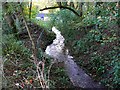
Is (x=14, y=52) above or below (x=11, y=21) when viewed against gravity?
below

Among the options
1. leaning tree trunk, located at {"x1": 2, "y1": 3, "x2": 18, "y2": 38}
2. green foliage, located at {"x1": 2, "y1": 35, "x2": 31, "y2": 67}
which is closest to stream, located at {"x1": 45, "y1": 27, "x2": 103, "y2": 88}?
green foliage, located at {"x1": 2, "y1": 35, "x2": 31, "y2": 67}

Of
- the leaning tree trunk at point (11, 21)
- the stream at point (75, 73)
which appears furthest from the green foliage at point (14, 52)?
the leaning tree trunk at point (11, 21)

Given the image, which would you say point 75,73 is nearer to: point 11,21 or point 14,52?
point 14,52

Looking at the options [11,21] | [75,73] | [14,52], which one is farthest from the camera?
[11,21]

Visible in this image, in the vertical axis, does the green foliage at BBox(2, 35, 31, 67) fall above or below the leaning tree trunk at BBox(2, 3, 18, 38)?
below

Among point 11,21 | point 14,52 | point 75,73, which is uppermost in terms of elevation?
point 11,21

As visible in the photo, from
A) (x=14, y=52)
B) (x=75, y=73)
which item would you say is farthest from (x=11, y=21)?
(x=75, y=73)

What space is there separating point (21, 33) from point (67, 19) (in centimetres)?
162

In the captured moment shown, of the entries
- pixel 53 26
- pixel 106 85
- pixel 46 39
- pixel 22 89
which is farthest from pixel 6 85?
pixel 53 26

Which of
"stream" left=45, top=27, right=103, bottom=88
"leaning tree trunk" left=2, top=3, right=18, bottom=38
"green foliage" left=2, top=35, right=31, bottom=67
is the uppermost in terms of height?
"leaning tree trunk" left=2, top=3, right=18, bottom=38

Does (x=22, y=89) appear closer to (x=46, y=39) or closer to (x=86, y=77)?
(x=86, y=77)

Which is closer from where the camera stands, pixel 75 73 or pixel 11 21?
pixel 75 73

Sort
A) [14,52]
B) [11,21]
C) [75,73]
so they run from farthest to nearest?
[11,21] < [75,73] < [14,52]

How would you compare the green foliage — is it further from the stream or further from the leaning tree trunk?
the leaning tree trunk
